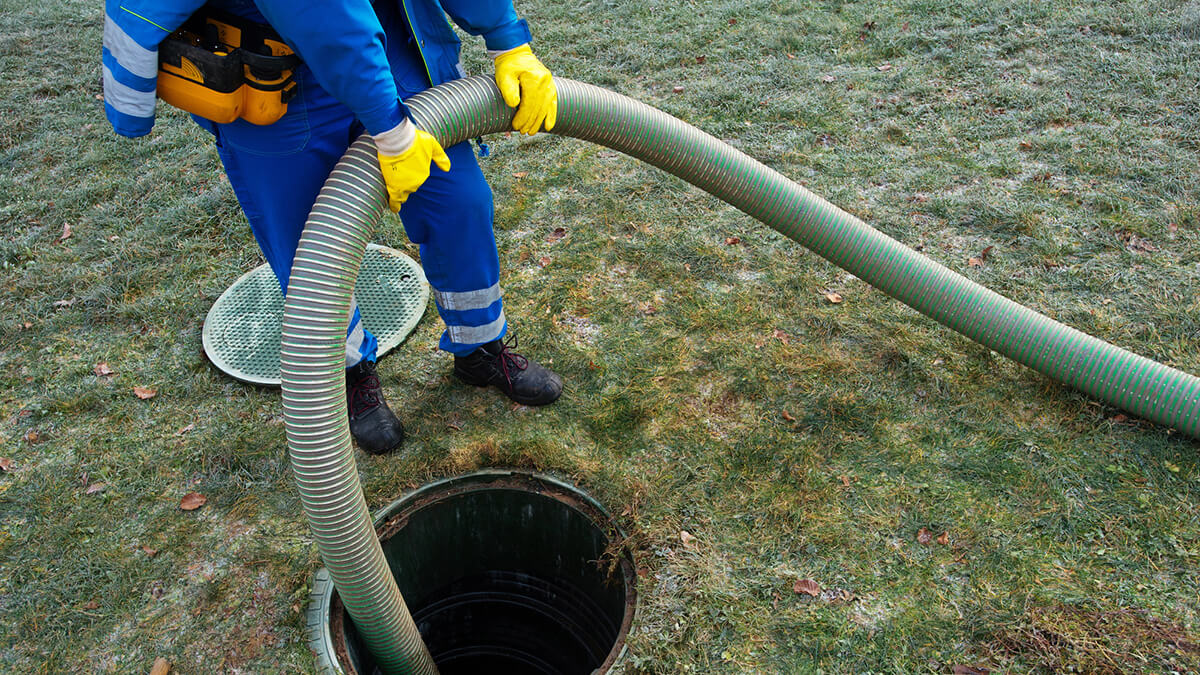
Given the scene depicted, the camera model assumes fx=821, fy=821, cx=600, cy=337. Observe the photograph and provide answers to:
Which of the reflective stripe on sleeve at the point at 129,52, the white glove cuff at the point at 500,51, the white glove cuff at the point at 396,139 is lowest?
the white glove cuff at the point at 396,139

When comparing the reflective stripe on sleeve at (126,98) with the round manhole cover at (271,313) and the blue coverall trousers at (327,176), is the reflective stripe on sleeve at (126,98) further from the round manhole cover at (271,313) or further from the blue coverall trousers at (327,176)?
the round manhole cover at (271,313)

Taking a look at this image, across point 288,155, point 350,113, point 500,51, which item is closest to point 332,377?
point 288,155

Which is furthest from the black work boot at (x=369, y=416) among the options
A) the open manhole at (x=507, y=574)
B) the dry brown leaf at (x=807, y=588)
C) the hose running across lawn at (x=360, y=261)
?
the dry brown leaf at (x=807, y=588)

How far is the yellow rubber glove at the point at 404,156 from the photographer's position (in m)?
2.15

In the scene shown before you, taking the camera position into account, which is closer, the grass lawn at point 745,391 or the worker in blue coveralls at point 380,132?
the worker in blue coveralls at point 380,132

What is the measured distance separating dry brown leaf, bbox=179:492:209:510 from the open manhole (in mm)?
608

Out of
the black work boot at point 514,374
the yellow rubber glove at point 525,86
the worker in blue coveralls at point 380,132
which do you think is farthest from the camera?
the black work boot at point 514,374

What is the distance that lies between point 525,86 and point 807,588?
1753 mm

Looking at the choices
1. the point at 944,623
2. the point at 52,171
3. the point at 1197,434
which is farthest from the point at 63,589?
the point at 1197,434

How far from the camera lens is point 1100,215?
389 cm

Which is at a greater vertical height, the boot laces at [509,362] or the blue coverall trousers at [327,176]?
the blue coverall trousers at [327,176]

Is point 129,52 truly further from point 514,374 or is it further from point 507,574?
point 507,574

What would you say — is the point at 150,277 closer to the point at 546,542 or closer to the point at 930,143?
the point at 546,542

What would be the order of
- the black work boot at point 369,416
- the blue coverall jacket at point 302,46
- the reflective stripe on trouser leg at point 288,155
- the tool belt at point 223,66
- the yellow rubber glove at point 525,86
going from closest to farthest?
the blue coverall jacket at point 302,46 → the tool belt at point 223,66 → the reflective stripe on trouser leg at point 288,155 → the yellow rubber glove at point 525,86 → the black work boot at point 369,416
